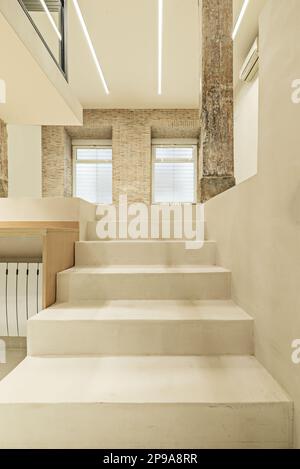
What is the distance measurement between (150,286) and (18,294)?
1.21 m

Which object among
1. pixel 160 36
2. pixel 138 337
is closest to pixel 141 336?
pixel 138 337

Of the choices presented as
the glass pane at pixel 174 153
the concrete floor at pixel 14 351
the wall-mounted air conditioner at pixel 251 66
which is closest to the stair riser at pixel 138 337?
the concrete floor at pixel 14 351

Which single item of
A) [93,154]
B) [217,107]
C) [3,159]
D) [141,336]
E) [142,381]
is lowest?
[142,381]

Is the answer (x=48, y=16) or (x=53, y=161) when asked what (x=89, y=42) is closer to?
(x=48, y=16)

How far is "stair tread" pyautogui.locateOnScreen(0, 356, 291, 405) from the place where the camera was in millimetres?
1221

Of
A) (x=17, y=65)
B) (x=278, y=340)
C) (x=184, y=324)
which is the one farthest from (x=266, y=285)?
(x=17, y=65)

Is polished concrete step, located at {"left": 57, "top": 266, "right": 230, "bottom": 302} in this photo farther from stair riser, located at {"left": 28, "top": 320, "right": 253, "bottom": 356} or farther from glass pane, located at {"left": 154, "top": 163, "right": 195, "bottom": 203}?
glass pane, located at {"left": 154, "top": 163, "right": 195, "bottom": 203}

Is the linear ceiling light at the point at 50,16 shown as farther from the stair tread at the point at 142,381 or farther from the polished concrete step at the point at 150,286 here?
the stair tread at the point at 142,381

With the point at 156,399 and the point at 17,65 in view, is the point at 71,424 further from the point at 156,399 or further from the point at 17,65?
the point at 17,65

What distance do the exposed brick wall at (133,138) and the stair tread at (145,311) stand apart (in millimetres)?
6664

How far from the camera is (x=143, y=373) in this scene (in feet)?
4.65

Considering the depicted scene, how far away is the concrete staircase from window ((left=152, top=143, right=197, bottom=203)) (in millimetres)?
7307

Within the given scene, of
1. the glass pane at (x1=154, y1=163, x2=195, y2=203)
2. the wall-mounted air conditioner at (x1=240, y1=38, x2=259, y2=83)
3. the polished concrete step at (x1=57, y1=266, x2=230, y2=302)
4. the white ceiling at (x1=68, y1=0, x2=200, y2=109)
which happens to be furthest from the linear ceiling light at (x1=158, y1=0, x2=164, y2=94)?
the polished concrete step at (x1=57, y1=266, x2=230, y2=302)

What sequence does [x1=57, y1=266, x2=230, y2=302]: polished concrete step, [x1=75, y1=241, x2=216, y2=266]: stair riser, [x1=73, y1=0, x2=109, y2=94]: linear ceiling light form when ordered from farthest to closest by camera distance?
[x1=73, y1=0, x2=109, y2=94]: linear ceiling light, [x1=75, y1=241, x2=216, y2=266]: stair riser, [x1=57, y1=266, x2=230, y2=302]: polished concrete step
